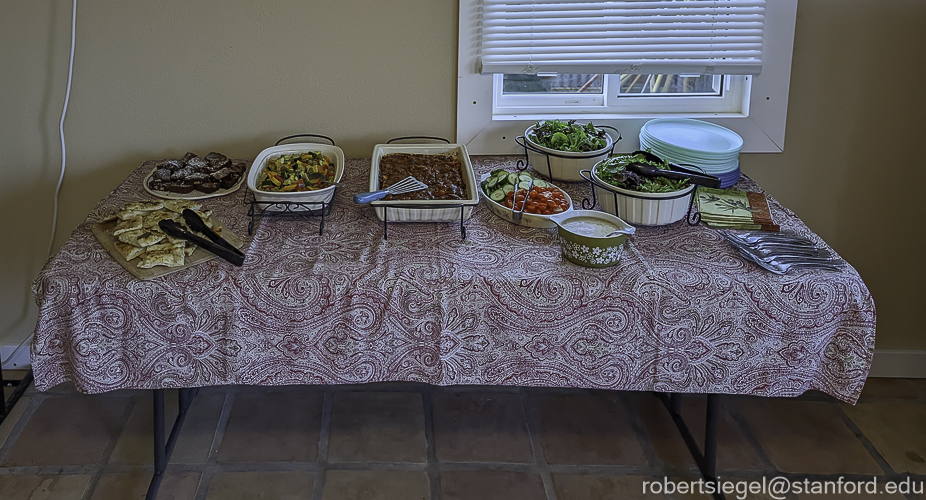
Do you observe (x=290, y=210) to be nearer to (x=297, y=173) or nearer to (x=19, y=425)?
(x=297, y=173)

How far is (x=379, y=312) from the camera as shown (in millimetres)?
1677

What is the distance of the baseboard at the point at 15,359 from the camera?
2.62 m

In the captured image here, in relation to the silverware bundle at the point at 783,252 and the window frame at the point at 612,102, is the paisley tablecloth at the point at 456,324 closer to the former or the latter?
the silverware bundle at the point at 783,252

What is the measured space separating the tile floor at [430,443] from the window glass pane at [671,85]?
1.03 metres

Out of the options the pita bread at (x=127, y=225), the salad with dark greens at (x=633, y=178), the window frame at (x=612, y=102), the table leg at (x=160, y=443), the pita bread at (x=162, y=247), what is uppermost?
the window frame at (x=612, y=102)

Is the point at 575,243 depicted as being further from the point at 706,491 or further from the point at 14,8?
the point at 14,8

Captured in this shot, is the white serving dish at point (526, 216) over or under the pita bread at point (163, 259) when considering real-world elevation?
over

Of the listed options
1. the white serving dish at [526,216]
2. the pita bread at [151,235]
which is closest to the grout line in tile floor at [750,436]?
the white serving dish at [526,216]

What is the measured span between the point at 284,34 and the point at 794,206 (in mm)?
1803

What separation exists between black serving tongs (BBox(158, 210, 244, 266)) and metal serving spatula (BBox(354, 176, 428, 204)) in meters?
0.32

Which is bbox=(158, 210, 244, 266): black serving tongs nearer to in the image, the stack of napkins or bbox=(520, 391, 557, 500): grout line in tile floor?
bbox=(520, 391, 557, 500): grout line in tile floor

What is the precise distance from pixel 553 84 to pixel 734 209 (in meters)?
0.78

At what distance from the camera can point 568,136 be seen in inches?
85.9

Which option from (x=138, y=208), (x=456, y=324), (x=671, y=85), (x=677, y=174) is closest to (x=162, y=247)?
(x=138, y=208)
